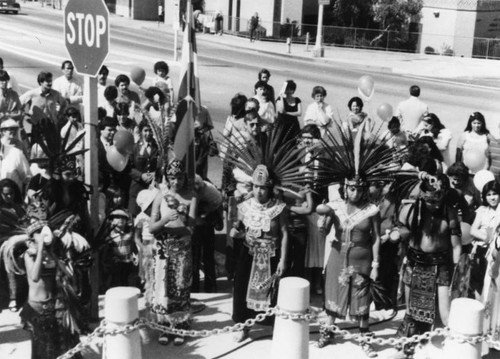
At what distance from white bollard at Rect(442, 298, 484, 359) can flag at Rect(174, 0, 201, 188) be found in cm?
285

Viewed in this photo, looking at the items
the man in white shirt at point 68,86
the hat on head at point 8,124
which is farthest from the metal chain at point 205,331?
the man in white shirt at point 68,86

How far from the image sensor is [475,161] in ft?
33.0

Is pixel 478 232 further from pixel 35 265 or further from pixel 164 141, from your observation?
pixel 35 265

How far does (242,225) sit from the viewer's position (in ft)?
22.9

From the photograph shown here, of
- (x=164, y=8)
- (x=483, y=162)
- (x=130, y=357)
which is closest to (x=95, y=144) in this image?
(x=130, y=357)

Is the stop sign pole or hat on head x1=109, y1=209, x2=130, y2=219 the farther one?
hat on head x1=109, y1=209, x2=130, y2=219

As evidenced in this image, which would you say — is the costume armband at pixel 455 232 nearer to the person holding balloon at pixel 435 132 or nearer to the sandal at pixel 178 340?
the sandal at pixel 178 340

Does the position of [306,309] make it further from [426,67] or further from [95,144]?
[426,67]

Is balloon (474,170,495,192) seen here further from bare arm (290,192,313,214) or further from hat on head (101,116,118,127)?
hat on head (101,116,118,127)

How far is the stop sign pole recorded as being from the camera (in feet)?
21.7

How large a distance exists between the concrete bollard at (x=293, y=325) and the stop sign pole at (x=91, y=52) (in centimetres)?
209

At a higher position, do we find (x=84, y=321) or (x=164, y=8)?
(x=164, y=8)

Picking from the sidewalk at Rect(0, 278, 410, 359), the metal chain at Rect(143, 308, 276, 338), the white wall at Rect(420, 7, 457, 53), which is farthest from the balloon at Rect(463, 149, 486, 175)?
the white wall at Rect(420, 7, 457, 53)

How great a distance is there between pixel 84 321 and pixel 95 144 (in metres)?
1.83
